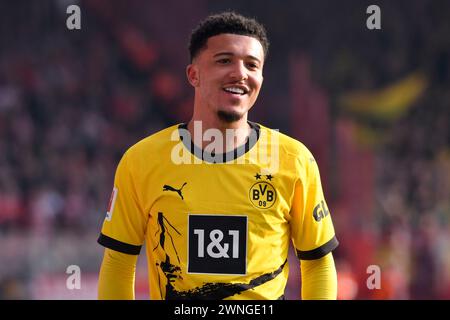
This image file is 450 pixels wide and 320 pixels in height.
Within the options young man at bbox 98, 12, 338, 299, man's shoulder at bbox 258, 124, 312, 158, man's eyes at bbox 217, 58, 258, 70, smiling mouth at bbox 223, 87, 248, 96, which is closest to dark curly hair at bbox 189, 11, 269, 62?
young man at bbox 98, 12, 338, 299

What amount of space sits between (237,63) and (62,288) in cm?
807

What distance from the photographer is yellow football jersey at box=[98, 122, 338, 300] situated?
362 centimetres

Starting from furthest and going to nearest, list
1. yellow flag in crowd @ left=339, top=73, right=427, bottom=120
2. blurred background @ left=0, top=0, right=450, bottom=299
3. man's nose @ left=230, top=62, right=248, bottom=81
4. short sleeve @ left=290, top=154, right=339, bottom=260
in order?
yellow flag in crowd @ left=339, top=73, right=427, bottom=120 < blurred background @ left=0, top=0, right=450, bottom=299 < short sleeve @ left=290, top=154, right=339, bottom=260 < man's nose @ left=230, top=62, right=248, bottom=81

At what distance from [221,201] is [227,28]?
2.34ft

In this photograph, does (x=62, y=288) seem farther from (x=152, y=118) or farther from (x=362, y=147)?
(x=362, y=147)

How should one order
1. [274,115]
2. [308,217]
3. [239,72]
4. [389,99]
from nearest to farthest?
[239,72] → [308,217] → [389,99] → [274,115]

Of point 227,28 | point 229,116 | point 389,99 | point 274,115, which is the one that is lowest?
point 229,116

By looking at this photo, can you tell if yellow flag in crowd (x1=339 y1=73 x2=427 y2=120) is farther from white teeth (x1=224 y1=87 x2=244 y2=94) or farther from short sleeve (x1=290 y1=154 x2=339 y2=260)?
white teeth (x1=224 y1=87 x2=244 y2=94)

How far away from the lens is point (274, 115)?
15.0 metres

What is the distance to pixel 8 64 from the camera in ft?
48.6

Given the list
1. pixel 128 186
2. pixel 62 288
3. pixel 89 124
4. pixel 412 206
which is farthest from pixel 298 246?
pixel 89 124

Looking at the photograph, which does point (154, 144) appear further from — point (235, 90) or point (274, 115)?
point (274, 115)

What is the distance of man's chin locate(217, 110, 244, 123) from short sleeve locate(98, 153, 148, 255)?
1.43ft

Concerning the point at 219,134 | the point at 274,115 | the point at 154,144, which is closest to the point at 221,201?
the point at 219,134
